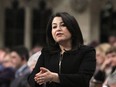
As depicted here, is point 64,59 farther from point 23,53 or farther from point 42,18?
point 42,18

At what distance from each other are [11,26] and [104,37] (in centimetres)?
282

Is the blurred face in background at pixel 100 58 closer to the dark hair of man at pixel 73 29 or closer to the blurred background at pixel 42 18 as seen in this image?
the dark hair of man at pixel 73 29

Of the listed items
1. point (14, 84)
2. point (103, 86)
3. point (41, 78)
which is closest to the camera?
point (41, 78)

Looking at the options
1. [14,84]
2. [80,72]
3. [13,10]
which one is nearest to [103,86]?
[14,84]

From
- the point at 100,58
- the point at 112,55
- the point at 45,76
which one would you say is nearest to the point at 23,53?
the point at 100,58

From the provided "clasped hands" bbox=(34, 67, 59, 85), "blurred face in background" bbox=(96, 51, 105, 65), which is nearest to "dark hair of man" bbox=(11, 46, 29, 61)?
"blurred face in background" bbox=(96, 51, 105, 65)

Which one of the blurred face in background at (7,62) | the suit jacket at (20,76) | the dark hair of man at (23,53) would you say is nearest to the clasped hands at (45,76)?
the suit jacket at (20,76)

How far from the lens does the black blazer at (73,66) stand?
126 inches

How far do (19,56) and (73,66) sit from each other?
9.21 ft

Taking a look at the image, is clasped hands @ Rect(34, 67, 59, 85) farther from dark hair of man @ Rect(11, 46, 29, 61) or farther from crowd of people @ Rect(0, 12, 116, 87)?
dark hair of man @ Rect(11, 46, 29, 61)

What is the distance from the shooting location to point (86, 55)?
3.30m

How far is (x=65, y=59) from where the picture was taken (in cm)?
330

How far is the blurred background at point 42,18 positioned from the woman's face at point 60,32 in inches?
397

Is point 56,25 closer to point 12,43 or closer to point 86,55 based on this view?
point 86,55
